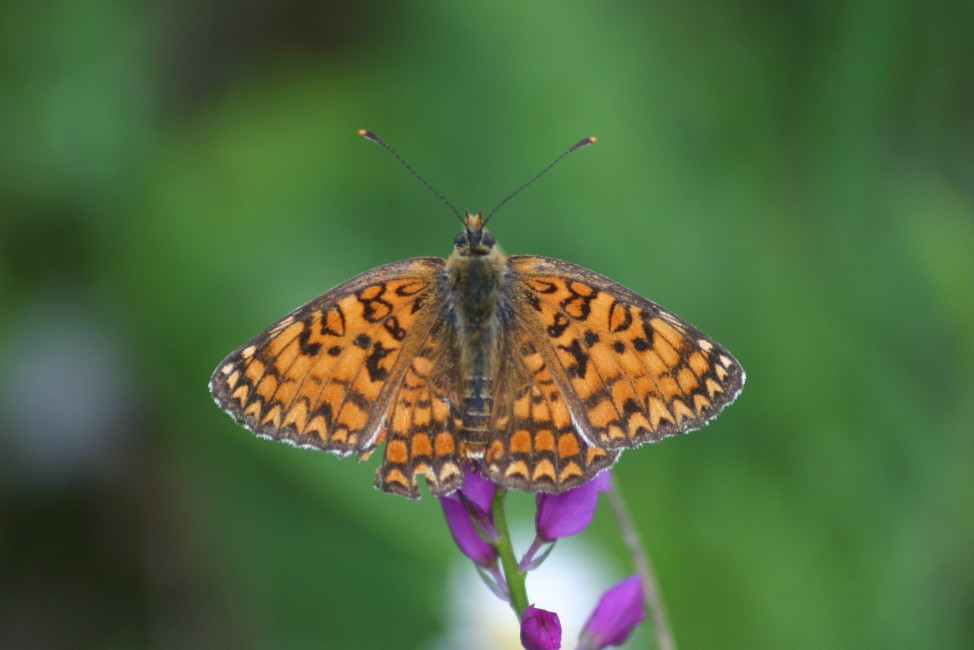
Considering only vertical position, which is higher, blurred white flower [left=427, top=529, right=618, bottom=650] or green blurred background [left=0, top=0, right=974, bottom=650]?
green blurred background [left=0, top=0, right=974, bottom=650]

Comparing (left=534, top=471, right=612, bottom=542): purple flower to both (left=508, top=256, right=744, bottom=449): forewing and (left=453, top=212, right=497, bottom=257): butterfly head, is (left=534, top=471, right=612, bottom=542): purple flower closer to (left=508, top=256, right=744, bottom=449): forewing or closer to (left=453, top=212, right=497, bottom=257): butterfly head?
(left=508, top=256, right=744, bottom=449): forewing

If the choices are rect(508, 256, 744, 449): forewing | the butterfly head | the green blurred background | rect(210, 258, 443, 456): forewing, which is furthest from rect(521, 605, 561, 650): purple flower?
the green blurred background

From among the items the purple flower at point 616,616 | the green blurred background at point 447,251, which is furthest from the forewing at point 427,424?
the green blurred background at point 447,251

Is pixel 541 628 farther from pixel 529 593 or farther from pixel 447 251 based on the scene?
pixel 447 251

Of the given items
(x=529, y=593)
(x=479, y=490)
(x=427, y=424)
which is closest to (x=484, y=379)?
(x=427, y=424)

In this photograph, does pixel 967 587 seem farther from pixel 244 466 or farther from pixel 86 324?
pixel 86 324

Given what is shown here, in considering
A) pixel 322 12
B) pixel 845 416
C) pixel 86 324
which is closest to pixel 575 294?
pixel 845 416
